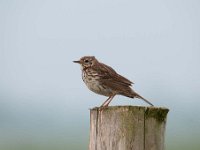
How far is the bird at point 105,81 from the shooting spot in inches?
525

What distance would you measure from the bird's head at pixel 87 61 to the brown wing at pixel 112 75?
12.7 inches

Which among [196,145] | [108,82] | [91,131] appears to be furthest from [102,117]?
[196,145]

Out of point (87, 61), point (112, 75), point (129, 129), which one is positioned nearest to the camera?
point (129, 129)

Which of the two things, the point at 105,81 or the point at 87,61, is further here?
the point at 87,61

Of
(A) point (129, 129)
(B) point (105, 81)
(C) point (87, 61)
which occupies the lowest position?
(A) point (129, 129)

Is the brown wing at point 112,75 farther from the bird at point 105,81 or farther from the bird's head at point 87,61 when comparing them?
the bird's head at point 87,61

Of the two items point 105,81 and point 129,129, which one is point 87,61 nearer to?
point 105,81

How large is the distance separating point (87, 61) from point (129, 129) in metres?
5.38

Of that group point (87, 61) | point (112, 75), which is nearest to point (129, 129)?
point (112, 75)

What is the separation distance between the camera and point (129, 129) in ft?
31.0

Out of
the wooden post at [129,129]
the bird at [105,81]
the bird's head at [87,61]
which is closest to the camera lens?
the wooden post at [129,129]

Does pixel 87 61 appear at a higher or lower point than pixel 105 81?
higher

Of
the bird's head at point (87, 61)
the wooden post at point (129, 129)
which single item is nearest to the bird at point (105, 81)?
the bird's head at point (87, 61)

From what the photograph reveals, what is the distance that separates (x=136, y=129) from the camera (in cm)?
944
